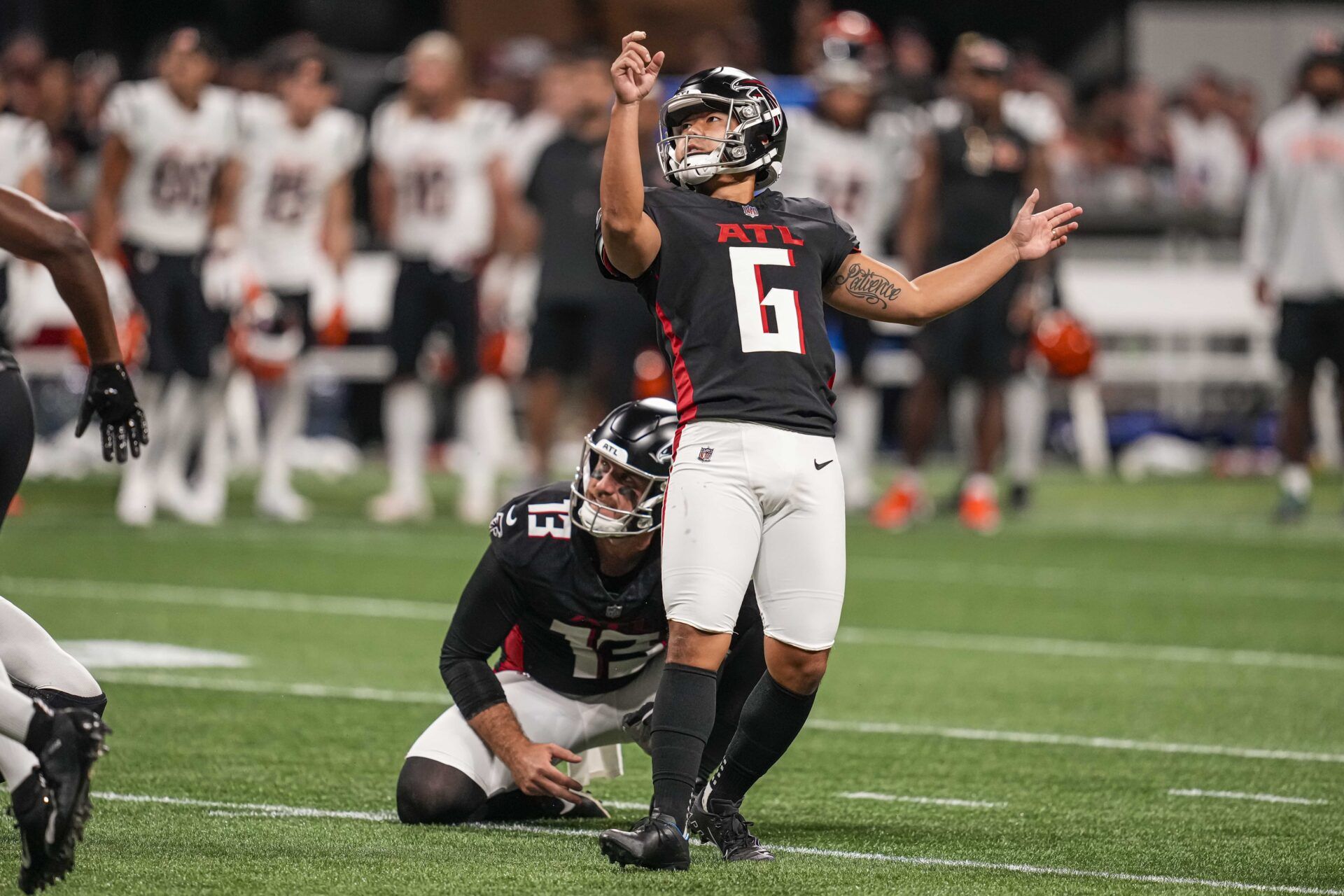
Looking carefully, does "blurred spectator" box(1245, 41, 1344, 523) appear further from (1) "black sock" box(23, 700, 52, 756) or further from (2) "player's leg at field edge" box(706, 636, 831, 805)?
(1) "black sock" box(23, 700, 52, 756)

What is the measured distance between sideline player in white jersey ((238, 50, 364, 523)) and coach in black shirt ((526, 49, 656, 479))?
41.7 inches

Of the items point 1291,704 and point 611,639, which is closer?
point 611,639

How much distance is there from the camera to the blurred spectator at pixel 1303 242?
10.4 metres

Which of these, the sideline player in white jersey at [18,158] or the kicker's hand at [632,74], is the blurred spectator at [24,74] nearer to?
the sideline player in white jersey at [18,158]

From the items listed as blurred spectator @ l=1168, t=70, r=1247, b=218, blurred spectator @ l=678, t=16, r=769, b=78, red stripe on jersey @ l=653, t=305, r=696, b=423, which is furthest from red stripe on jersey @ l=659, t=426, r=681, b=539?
blurred spectator @ l=1168, t=70, r=1247, b=218

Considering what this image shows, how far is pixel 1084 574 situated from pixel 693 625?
5.40 meters

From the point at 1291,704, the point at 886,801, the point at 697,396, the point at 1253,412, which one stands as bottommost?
the point at 1253,412

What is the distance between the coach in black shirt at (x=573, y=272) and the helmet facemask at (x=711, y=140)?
631 cm

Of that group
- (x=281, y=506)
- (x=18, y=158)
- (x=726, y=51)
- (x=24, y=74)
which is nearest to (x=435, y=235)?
(x=281, y=506)

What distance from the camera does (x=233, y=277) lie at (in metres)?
10.2

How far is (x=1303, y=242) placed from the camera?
10.5 m

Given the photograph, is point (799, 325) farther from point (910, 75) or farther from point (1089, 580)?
point (910, 75)

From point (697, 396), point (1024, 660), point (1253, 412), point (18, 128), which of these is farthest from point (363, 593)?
point (1253, 412)

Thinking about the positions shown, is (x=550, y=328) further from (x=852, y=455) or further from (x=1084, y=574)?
(x=1084, y=574)
